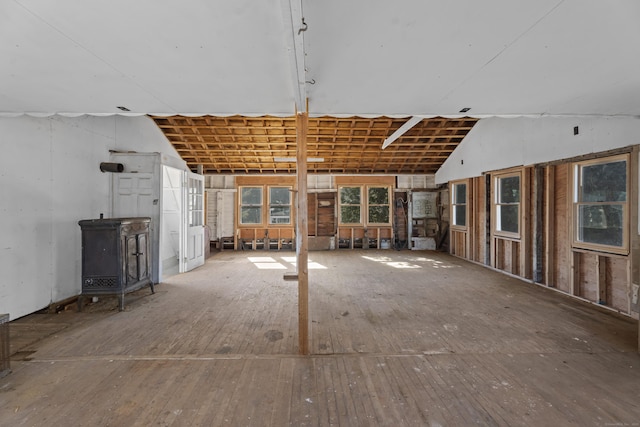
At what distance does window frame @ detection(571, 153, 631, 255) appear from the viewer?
3.97 metres

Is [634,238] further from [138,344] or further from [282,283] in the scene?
[138,344]

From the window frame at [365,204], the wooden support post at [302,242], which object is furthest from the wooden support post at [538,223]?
the window frame at [365,204]

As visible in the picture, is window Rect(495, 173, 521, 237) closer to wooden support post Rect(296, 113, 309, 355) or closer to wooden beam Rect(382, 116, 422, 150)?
wooden beam Rect(382, 116, 422, 150)

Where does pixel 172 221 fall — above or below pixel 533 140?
below

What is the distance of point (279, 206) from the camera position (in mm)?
10586

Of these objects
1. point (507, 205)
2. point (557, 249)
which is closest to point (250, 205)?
point (507, 205)

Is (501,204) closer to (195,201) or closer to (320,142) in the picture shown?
(320,142)

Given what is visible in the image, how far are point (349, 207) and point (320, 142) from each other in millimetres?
2790

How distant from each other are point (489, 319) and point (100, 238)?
533 cm

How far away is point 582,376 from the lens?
2.54m

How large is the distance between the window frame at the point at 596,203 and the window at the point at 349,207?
6.36 meters

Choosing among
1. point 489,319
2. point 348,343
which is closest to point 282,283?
point 348,343

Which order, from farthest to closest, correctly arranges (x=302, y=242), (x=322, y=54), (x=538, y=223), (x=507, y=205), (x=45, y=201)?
(x=507, y=205)
(x=538, y=223)
(x=45, y=201)
(x=302, y=242)
(x=322, y=54)

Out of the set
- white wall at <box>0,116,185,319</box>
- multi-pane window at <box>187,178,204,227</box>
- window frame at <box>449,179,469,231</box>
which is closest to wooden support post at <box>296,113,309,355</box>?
white wall at <box>0,116,185,319</box>
